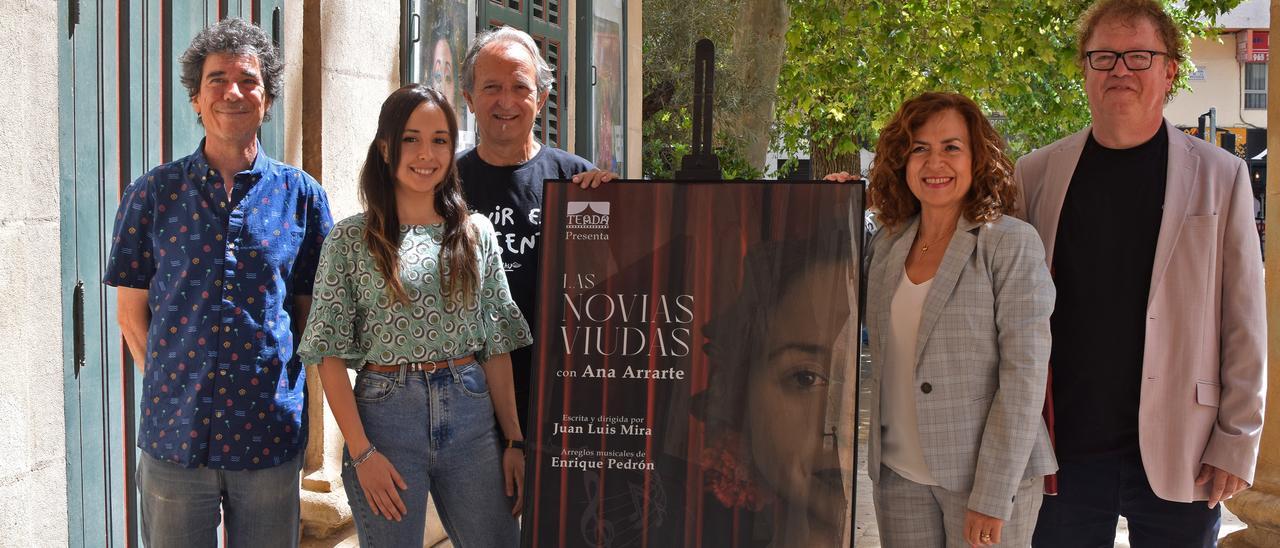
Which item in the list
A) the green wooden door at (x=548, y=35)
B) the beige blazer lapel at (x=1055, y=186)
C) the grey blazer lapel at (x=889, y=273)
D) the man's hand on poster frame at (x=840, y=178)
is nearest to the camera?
the man's hand on poster frame at (x=840, y=178)

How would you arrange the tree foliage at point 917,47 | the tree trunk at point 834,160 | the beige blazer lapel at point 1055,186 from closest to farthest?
the beige blazer lapel at point 1055,186 < the tree foliage at point 917,47 < the tree trunk at point 834,160

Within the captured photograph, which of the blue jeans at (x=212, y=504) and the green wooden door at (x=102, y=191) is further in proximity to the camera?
the green wooden door at (x=102, y=191)

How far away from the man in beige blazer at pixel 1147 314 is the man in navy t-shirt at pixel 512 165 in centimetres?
144

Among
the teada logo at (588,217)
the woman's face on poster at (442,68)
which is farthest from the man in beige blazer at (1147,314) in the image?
the woman's face on poster at (442,68)

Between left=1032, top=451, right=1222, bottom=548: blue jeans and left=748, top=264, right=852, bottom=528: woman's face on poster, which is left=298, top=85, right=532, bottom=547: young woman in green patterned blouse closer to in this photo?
left=748, top=264, right=852, bottom=528: woman's face on poster

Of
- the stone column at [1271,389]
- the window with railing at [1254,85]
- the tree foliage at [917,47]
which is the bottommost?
the stone column at [1271,389]

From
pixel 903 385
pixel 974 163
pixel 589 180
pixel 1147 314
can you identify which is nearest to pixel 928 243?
pixel 974 163

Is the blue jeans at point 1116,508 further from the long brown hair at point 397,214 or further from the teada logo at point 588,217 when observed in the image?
the long brown hair at point 397,214

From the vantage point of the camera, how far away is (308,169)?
4.97 meters

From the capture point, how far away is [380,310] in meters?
2.84

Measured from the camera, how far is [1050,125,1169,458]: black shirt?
320 centimetres

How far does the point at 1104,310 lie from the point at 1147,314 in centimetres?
11

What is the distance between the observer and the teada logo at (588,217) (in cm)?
301

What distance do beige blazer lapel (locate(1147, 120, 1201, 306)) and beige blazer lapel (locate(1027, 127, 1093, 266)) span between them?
25 cm
